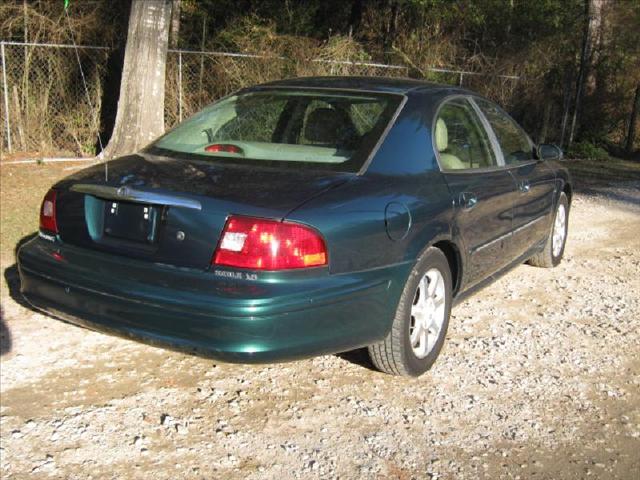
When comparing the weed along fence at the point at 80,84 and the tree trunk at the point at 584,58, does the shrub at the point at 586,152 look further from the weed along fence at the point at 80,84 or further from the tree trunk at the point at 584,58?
the weed along fence at the point at 80,84

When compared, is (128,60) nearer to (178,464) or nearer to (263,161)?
(263,161)

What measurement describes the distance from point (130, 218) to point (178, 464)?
1.17 m

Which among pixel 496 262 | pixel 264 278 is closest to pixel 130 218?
pixel 264 278

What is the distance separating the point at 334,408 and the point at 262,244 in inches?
42.7

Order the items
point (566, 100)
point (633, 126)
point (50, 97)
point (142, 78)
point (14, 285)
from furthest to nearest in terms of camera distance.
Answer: point (633, 126), point (566, 100), point (50, 97), point (142, 78), point (14, 285)

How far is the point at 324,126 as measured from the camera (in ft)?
14.5

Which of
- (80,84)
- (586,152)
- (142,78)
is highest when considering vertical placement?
(142,78)

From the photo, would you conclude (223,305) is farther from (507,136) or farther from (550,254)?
(550,254)

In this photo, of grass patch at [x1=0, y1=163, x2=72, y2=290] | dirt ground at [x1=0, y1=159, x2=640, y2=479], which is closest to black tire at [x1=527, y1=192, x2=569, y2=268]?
dirt ground at [x1=0, y1=159, x2=640, y2=479]

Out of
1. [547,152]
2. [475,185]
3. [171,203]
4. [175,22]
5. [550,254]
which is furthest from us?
[175,22]

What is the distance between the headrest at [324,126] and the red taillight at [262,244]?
3.45 feet

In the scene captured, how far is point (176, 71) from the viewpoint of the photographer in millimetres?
11336

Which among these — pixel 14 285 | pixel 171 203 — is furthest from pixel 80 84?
pixel 171 203

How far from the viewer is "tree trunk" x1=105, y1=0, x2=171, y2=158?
9.62 metres
